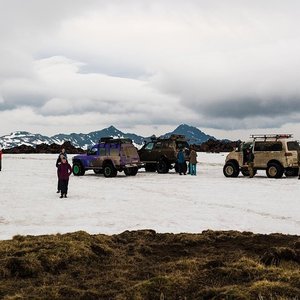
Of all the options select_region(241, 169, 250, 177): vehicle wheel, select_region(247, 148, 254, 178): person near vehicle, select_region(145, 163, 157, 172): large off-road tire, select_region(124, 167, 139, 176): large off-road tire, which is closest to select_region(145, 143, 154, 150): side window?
select_region(145, 163, 157, 172): large off-road tire

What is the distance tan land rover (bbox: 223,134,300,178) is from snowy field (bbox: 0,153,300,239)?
387 centimetres

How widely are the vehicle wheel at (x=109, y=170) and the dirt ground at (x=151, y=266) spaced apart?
17.1 metres

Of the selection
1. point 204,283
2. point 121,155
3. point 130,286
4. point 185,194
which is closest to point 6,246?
point 130,286

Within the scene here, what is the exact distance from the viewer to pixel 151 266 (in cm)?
728

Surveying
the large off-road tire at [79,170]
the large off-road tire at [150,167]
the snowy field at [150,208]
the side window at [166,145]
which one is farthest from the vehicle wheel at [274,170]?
the large off-road tire at [79,170]

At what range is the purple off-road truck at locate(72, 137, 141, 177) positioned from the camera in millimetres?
26562

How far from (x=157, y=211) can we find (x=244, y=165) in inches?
542

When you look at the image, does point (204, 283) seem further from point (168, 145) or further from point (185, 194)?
point (168, 145)

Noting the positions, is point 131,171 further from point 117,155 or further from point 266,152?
point 266,152

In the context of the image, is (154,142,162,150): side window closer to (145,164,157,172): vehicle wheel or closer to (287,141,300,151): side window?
(145,164,157,172): vehicle wheel

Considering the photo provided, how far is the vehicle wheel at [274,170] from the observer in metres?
25.1

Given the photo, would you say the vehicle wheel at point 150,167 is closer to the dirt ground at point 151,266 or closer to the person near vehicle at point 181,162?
the person near vehicle at point 181,162

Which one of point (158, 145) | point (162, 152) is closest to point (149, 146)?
point (158, 145)

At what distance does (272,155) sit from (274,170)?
0.77 m
